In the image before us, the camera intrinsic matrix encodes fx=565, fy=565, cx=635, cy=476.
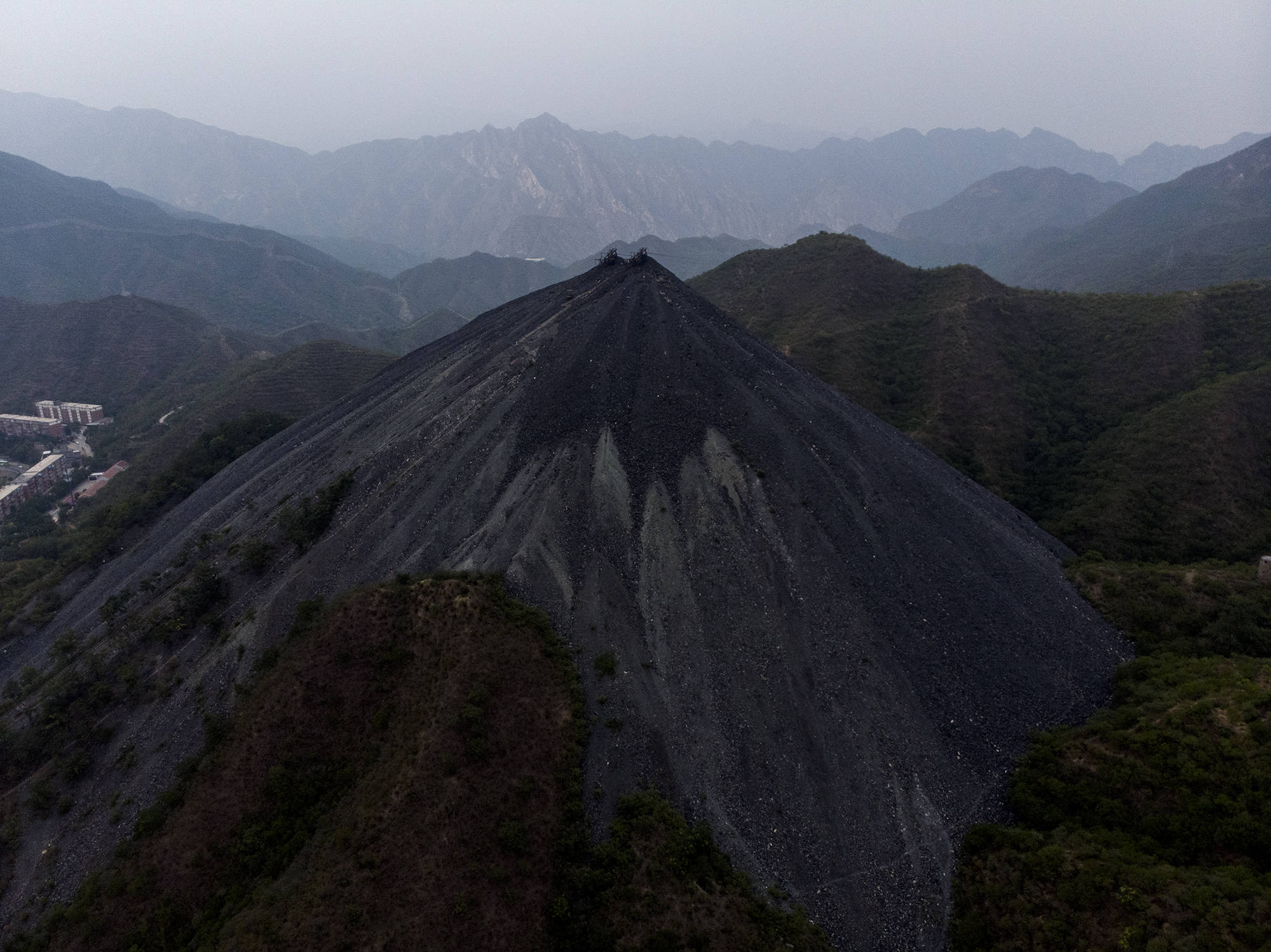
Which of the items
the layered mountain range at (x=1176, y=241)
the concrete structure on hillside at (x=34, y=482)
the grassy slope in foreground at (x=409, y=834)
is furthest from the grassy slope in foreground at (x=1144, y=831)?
the layered mountain range at (x=1176, y=241)

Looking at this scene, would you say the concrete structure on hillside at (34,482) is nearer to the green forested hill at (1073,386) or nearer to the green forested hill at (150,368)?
the green forested hill at (150,368)

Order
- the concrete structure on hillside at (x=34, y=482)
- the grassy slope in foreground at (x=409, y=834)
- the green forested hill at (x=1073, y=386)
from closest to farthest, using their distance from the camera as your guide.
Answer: the grassy slope in foreground at (x=409, y=834) < the green forested hill at (x=1073, y=386) < the concrete structure on hillside at (x=34, y=482)

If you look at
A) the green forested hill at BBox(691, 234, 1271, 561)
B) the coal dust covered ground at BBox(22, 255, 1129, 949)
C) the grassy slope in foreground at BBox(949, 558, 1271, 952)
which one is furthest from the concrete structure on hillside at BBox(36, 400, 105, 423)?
the grassy slope in foreground at BBox(949, 558, 1271, 952)

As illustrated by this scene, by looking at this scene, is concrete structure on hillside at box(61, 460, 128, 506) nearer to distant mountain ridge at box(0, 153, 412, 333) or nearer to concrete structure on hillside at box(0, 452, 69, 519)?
concrete structure on hillside at box(0, 452, 69, 519)

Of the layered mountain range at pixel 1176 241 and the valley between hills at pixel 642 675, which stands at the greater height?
→ the layered mountain range at pixel 1176 241

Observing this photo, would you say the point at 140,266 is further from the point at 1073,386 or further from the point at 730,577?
the point at 1073,386

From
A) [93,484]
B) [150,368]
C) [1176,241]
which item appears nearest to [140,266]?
[150,368]
